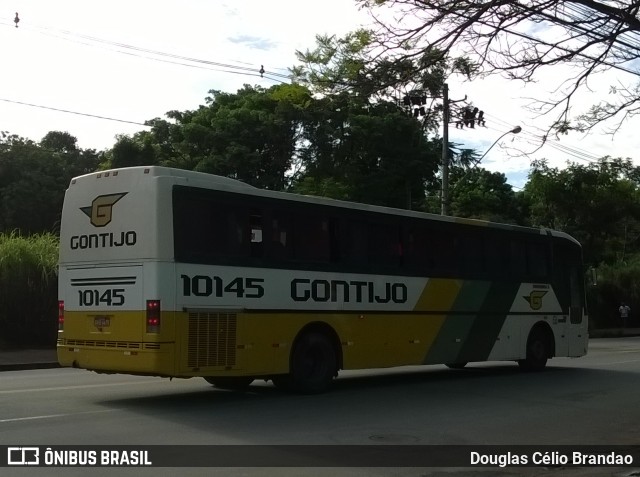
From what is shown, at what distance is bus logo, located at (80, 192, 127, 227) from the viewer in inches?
463

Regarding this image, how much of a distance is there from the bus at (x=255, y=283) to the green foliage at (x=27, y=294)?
12194 mm

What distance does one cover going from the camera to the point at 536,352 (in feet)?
59.3

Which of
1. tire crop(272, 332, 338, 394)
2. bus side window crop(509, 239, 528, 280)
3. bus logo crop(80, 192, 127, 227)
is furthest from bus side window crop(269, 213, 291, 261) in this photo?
bus side window crop(509, 239, 528, 280)

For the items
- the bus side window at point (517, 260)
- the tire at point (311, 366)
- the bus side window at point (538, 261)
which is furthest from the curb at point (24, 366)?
the bus side window at point (538, 261)

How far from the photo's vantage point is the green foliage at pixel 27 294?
23.8m

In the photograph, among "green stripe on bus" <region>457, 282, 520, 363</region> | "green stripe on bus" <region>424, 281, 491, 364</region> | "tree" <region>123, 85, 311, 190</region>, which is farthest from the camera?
"tree" <region>123, 85, 311, 190</region>

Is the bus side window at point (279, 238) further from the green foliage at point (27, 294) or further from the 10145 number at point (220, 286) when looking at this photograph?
the green foliage at point (27, 294)

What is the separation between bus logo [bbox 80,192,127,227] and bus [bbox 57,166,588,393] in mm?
19

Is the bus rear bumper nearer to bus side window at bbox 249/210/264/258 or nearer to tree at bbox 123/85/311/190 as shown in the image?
bus side window at bbox 249/210/264/258

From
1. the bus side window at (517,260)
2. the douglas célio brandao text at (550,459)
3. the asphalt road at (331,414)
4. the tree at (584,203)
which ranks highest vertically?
the tree at (584,203)

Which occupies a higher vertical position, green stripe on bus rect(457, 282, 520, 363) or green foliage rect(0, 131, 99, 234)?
green foliage rect(0, 131, 99, 234)

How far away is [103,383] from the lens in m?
14.5

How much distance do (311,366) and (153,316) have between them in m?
3.22

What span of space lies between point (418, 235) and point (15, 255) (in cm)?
1425
